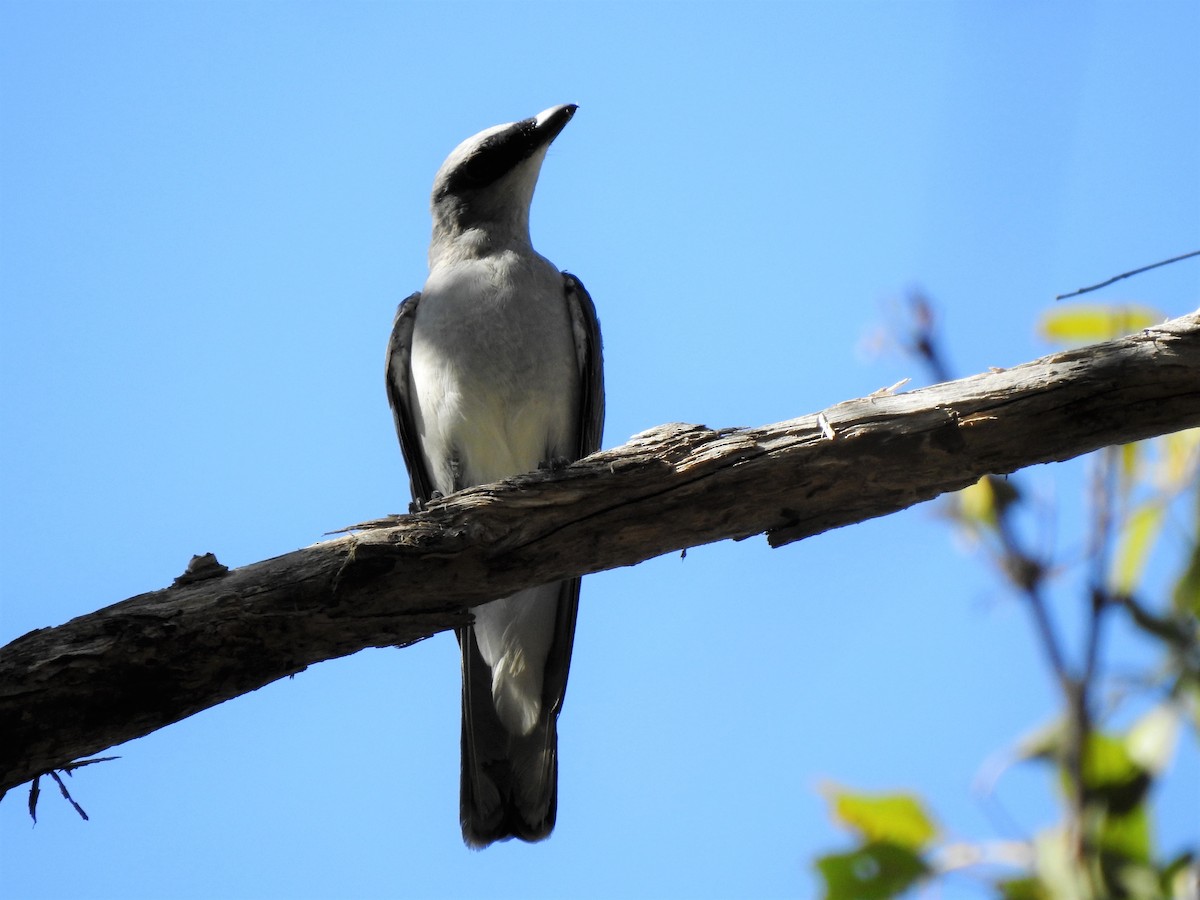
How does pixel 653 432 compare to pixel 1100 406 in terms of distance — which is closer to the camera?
pixel 1100 406

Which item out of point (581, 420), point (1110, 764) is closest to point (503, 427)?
point (581, 420)

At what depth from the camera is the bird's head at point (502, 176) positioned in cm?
671

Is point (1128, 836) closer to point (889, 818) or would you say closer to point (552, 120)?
point (889, 818)

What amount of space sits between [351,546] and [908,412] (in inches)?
79.3

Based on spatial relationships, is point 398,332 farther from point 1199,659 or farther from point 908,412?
point 1199,659

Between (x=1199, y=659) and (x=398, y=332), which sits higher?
(x=398, y=332)

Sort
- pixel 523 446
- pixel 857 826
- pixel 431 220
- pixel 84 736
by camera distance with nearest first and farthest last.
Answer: pixel 857 826 → pixel 84 736 → pixel 523 446 → pixel 431 220

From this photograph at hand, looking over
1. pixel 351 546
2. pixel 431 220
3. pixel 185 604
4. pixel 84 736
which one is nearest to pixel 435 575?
pixel 351 546

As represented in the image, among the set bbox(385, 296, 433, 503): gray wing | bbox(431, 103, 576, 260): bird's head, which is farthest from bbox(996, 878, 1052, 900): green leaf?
bbox(431, 103, 576, 260): bird's head

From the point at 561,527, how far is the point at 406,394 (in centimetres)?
241

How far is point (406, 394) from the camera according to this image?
6.34 m

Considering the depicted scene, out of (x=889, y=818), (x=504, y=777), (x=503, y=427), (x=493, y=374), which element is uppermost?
(x=493, y=374)

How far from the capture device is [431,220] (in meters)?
7.21

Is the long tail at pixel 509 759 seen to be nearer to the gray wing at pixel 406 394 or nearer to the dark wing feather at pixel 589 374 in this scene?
the dark wing feather at pixel 589 374
